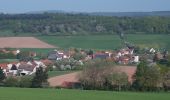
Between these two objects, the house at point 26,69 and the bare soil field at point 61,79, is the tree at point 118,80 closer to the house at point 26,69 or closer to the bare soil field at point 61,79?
the bare soil field at point 61,79

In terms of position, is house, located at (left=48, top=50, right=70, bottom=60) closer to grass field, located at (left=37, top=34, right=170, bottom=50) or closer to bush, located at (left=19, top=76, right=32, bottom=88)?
grass field, located at (left=37, top=34, right=170, bottom=50)

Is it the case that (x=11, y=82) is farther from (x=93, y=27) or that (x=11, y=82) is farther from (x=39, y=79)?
(x=93, y=27)

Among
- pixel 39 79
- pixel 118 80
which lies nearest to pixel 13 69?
pixel 39 79

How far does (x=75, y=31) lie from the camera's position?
8525cm

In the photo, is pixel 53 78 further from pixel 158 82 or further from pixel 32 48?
pixel 32 48

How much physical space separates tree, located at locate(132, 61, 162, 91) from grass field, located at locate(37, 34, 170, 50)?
1222 inches

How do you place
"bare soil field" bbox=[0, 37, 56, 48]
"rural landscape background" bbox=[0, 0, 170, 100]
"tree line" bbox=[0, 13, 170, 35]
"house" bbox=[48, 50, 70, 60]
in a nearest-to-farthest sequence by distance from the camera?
"rural landscape background" bbox=[0, 0, 170, 100], "house" bbox=[48, 50, 70, 60], "bare soil field" bbox=[0, 37, 56, 48], "tree line" bbox=[0, 13, 170, 35]

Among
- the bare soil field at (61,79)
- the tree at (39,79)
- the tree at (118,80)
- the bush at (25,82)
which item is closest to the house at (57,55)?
the bare soil field at (61,79)

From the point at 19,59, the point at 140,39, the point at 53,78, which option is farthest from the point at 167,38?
the point at 53,78

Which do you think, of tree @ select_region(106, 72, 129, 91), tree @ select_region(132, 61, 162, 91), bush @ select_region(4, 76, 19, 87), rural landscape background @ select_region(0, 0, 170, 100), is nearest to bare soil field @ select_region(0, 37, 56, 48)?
rural landscape background @ select_region(0, 0, 170, 100)

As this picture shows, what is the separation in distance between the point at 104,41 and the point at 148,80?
38.7 metres

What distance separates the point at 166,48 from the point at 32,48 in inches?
679

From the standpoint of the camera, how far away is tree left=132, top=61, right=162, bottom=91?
3206 cm

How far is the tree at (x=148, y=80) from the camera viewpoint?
32.1m
